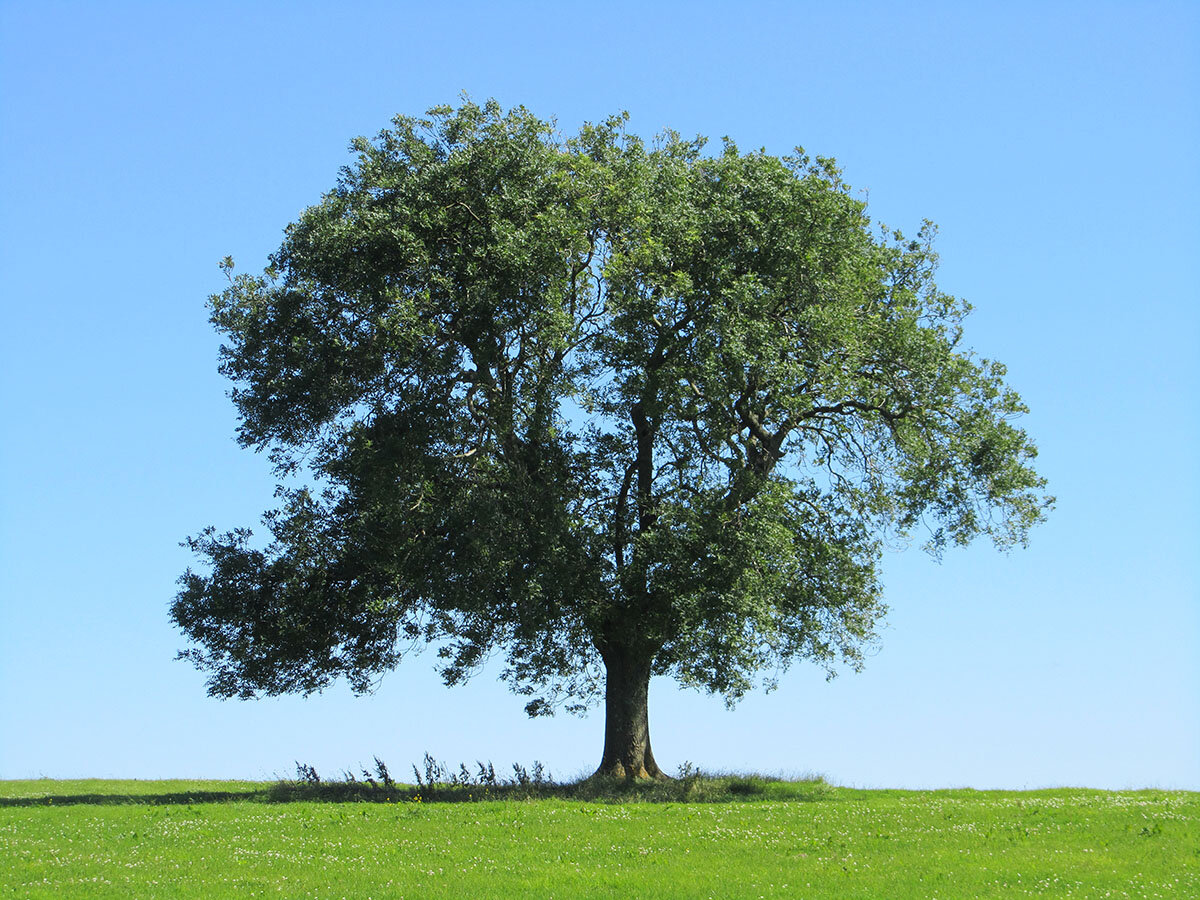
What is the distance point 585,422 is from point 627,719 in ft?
30.0

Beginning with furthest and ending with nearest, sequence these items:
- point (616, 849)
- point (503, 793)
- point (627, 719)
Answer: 1. point (627, 719)
2. point (503, 793)
3. point (616, 849)

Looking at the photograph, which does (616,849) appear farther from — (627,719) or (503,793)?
(627,719)

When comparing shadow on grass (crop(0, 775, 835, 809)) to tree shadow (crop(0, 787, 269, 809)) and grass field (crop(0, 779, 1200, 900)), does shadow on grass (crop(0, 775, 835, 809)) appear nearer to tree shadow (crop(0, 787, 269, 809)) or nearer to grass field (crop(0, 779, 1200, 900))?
tree shadow (crop(0, 787, 269, 809))

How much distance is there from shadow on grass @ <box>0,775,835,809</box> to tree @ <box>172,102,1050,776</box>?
6.25ft

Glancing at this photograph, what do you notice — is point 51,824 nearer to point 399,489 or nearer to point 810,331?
point 399,489

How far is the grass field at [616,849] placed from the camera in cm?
1903

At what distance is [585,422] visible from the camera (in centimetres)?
3303

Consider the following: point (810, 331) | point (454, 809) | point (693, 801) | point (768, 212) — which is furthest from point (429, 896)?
point (768, 212)

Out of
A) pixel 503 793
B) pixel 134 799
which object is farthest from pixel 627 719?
pixel 134 799

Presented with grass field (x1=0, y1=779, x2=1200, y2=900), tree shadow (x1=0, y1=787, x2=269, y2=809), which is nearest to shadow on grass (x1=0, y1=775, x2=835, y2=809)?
tree shadow (x1=0, y1=787, x2=269, y2=809)

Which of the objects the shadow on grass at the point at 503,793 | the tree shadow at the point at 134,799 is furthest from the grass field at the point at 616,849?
the tree shadow at the point at 134,799

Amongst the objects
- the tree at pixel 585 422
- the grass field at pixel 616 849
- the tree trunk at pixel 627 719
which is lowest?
the grass field at pixel 616 849

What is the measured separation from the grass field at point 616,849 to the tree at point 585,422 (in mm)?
5478

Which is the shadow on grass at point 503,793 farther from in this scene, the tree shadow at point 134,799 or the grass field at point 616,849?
the grass field at point 616,849
